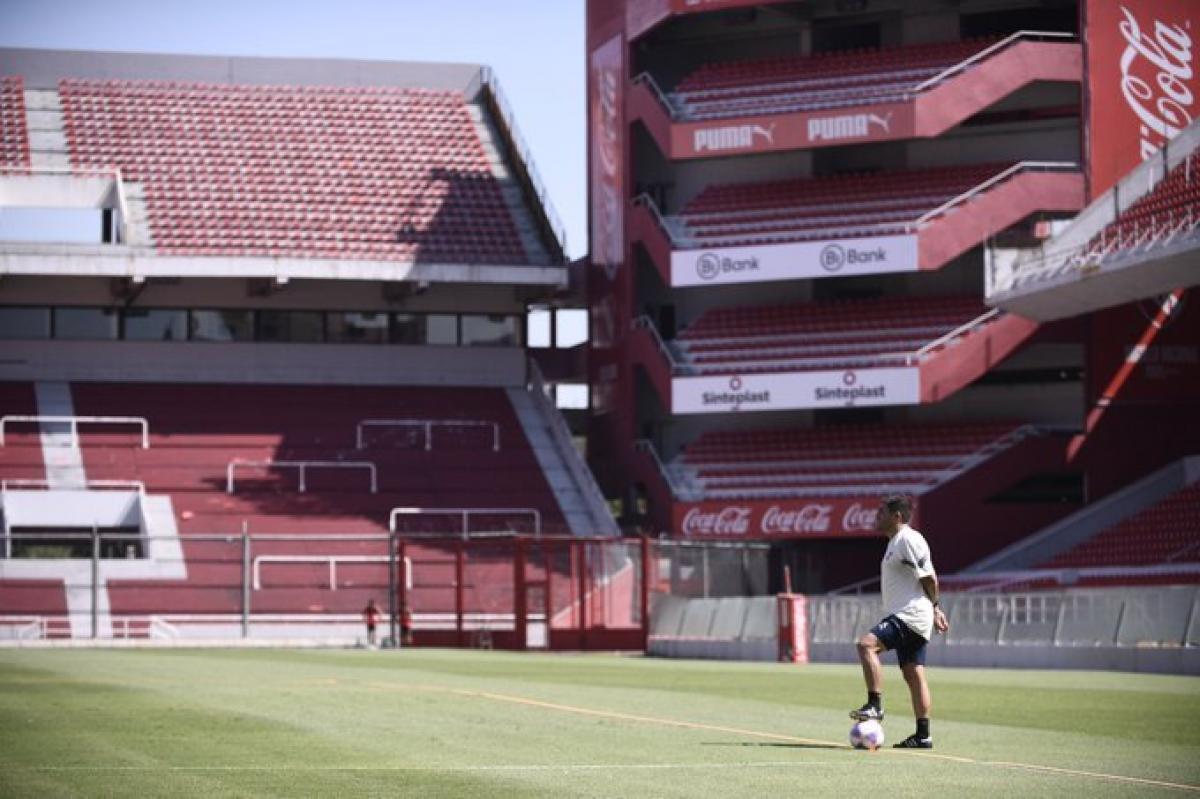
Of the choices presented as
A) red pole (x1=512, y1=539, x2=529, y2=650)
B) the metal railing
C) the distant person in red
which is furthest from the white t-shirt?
the metal railing

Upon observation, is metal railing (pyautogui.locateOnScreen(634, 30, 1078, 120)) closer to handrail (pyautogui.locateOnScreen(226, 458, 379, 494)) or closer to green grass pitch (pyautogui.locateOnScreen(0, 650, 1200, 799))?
handrail (pyautogui.locateOnScreen(226, 458, 379, 494))

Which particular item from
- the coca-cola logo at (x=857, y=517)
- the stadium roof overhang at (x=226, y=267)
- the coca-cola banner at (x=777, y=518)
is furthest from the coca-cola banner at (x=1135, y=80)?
the stadium roof overhang at (x=226, y=267)

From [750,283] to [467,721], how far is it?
141 ft

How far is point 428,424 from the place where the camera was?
61.1 metres

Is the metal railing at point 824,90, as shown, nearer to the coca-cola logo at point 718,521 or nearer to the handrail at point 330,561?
the coca-cola logo at point 718,521

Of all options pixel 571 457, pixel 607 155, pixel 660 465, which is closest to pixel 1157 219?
pixel 660 465

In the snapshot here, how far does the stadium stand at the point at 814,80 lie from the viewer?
186 ft

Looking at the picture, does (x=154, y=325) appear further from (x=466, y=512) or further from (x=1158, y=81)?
(x=1158, y=81)

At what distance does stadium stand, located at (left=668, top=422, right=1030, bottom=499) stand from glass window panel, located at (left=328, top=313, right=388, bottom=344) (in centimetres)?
1068

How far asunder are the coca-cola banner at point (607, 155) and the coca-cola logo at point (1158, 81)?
14.2 meters

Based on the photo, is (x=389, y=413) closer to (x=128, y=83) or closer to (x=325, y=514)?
(x=325, y=514)

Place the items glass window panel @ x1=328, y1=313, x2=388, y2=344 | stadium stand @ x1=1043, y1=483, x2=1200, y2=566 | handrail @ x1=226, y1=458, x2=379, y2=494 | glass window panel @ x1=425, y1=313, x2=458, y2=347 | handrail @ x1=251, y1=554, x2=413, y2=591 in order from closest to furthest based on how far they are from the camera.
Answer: stadium stand @ x1=1043, y1=483, x2=1200, y2=566, handrail @ x1=251, y1=554, x2=413, y2=591, handrail @ x1=226, y1=458, x2=379, y2=494, glass window panel @ x1=328, y1=313, x2=388, y2=344, glass window panel @ x1=425, y1=313, x2=458, y2=347

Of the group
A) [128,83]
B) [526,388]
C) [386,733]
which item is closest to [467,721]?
[386,733]

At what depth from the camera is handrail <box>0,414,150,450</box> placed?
56.9 m
